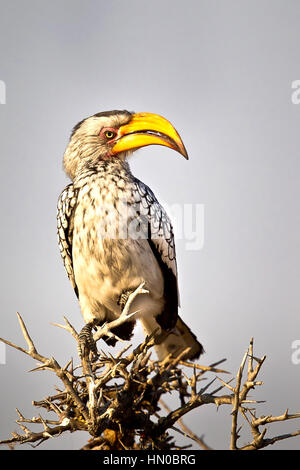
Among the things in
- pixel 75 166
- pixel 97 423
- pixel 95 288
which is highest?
pixel 75 166

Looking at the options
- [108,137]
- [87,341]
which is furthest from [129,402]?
[108,137]

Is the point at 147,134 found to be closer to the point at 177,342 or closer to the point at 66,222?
the point at 66,222

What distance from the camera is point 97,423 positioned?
3.07m

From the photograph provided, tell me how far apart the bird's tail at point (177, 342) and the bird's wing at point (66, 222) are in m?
1.01

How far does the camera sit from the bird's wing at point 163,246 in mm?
4738

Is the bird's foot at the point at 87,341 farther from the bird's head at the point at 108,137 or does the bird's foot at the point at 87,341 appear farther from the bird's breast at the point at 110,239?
the bird's head at the point at 108,137

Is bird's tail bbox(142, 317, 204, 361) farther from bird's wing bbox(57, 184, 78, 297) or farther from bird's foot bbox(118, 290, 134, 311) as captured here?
bird's wing bbox(57, 184, 78, 297)

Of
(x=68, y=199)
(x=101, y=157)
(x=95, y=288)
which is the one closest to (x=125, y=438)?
(x=95, y=288)

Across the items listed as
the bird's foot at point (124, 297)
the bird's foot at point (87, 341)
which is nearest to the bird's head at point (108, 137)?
the bird's foot at point (124, 297)

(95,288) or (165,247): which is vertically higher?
(165,247)

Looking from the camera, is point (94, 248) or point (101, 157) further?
point (101, 157)

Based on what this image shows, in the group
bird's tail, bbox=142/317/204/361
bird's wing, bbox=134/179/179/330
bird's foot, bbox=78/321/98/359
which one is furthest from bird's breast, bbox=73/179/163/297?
bird's tail, bbox=142/317/204/361

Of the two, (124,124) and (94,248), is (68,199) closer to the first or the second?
(94,248)
